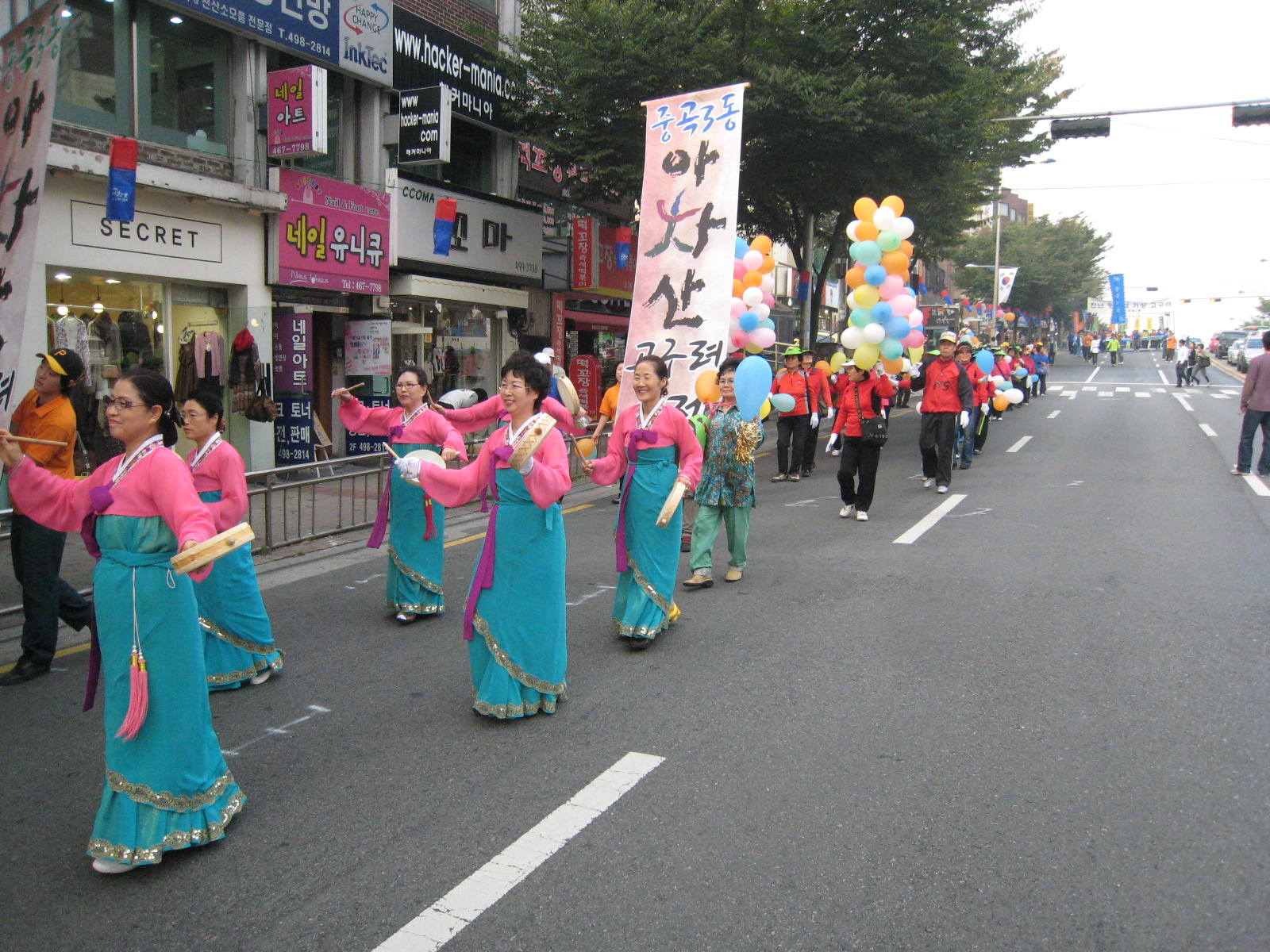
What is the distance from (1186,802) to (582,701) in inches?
105

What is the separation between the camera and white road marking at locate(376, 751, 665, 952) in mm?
2955

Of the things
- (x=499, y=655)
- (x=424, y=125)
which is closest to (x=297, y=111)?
(x=424, y=125)

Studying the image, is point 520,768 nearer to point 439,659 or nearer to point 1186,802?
point 439,659

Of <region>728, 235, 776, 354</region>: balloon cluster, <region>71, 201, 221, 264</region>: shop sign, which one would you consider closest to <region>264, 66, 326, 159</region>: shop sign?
<region>71, 201, 221, 264</region>: shop sign

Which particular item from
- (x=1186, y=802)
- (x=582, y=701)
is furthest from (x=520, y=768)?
(x=1186, y=802)

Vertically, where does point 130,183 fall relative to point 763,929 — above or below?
above

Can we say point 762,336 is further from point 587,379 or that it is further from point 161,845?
point 161,845

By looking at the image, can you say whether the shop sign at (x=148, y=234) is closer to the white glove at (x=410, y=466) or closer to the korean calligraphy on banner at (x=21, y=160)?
the korean calligraphy on banner at (x=21, y=160)

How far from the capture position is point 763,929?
2965 millimetres

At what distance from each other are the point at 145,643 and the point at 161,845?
2.24 ft

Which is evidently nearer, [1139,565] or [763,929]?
[763,929]

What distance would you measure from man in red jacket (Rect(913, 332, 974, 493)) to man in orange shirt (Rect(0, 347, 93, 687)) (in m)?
9.26

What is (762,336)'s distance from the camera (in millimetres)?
12312

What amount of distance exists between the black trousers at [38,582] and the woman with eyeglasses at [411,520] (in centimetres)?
181
